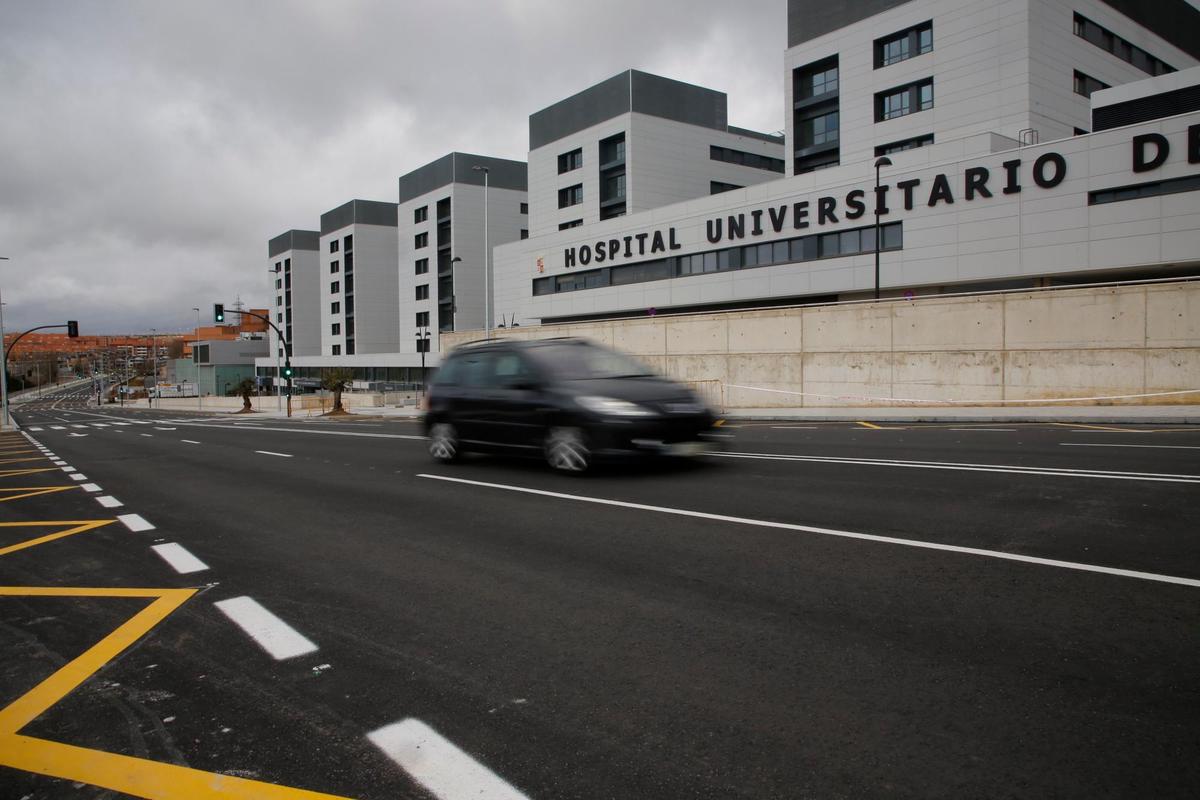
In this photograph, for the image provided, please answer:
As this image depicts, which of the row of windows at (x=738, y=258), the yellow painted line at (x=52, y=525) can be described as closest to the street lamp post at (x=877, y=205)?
the row of windows at (x=738, y=258)

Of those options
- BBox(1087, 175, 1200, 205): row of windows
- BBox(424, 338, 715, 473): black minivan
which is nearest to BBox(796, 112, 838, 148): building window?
BBox(1087, 175, 1200, 205): row of windows

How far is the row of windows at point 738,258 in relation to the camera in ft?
120

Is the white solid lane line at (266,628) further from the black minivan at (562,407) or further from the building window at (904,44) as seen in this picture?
the building window at (904,44)

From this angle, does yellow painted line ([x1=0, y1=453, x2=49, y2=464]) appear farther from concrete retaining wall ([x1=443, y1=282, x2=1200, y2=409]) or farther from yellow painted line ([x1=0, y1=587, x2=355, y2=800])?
concrete retaining wall ([x1=443, y1=282, x2=1200, y2=409])

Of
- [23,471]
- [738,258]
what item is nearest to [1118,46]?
[738,258]

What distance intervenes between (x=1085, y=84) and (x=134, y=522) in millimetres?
46866

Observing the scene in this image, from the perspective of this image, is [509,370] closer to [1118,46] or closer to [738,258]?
[738,258]

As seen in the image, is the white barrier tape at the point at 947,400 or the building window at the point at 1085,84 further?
the building window at the point at 1085,84

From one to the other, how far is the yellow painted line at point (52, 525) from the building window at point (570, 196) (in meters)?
52.6

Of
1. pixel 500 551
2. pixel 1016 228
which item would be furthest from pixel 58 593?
pixel 1016 228

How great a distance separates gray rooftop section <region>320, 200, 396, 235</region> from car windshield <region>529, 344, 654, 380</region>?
86.5 metres

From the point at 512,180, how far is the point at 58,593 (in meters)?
73.5

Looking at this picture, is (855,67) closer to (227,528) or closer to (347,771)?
(227,528)

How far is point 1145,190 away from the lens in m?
28.9
